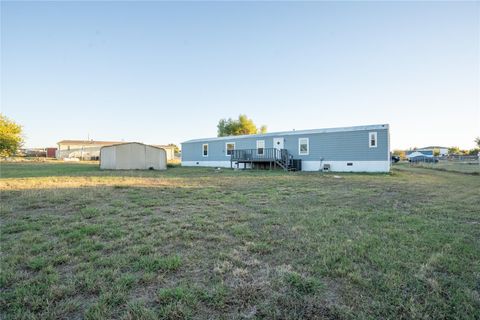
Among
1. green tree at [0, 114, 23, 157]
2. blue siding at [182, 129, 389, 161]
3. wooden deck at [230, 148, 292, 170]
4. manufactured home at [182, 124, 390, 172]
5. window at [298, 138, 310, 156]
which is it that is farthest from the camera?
wooden deck at [230, 148, 292, 170]

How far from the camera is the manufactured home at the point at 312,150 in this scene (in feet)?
49.9

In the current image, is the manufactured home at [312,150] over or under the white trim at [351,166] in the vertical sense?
over

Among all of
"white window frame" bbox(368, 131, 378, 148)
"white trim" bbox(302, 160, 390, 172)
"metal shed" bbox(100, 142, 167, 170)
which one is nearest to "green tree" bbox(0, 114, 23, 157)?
"metal shed" bbox(100, 142, 167, 170)

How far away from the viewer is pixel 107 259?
2.72 metres

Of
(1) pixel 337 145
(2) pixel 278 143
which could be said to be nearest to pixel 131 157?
(2) pixel 278 143

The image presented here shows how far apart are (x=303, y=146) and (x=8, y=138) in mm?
16483

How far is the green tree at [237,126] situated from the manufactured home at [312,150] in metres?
17.5

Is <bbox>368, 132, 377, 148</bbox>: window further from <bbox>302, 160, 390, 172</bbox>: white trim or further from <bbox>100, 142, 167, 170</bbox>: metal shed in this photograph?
<bbox>100, 142, 167, 170</bbox>: metal shed

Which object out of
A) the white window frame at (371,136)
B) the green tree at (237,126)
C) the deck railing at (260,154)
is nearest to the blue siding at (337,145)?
the white window frame at (371,136)

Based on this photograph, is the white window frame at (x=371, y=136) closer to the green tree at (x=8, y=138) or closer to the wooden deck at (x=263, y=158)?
the wooden deck at (x=263, y=158)

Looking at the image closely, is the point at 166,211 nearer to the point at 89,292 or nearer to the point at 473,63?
the point at 89,292

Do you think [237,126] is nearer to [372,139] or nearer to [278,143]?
[278,143]

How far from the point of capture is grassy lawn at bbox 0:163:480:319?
1.87 meters

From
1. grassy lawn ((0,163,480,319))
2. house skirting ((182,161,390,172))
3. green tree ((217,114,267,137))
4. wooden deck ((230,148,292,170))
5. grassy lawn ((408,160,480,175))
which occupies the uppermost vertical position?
green tree ((217,114,267,137))
